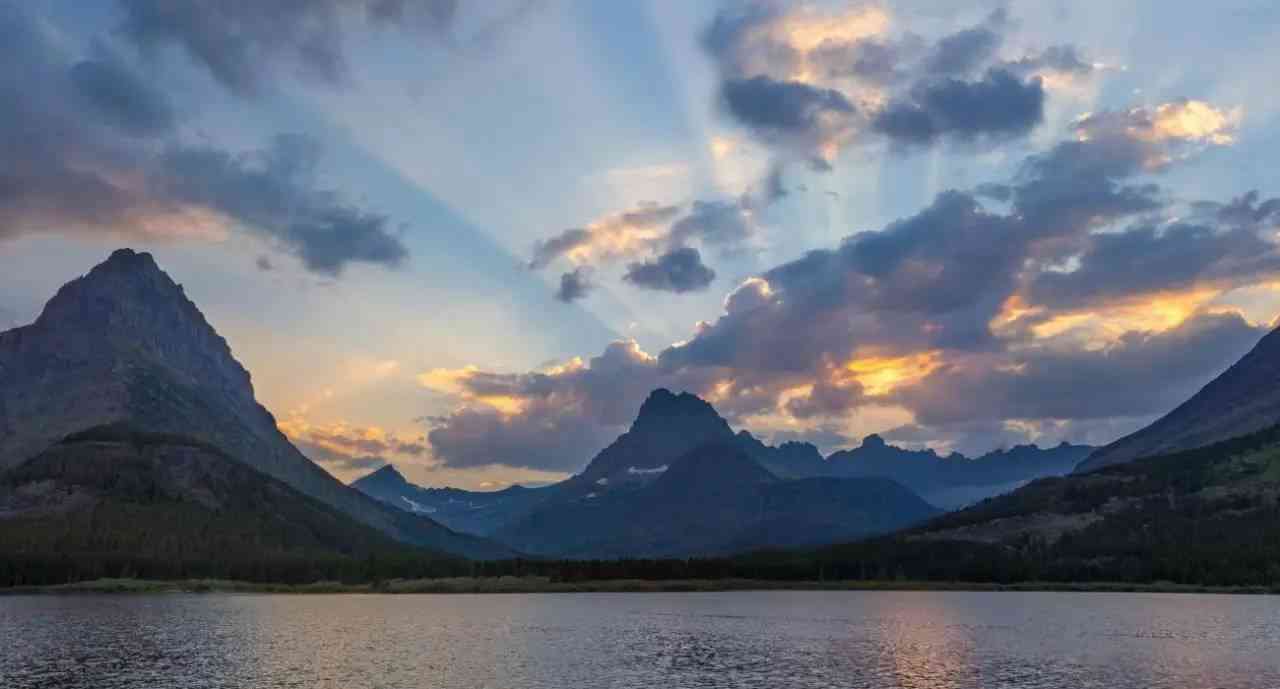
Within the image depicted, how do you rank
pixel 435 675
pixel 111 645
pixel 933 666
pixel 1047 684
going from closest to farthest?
pixel 1047 684 < pixel 435 675 < pixel 933 666 < pixel 111 645

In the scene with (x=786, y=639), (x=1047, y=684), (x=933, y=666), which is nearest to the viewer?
(x=1047, y=684)

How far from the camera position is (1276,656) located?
14575 centimetres

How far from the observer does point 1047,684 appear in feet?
388

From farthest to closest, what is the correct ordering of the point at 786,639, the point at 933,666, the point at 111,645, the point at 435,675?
the point at 786,639 < the point at 111,645 < the point at 933,666 < the point at 435,675

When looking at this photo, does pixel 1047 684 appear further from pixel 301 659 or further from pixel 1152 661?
pixel 301 659

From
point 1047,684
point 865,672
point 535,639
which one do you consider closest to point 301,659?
point 535,639

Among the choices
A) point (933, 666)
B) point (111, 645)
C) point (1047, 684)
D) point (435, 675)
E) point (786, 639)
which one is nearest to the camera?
point (1047, 684)

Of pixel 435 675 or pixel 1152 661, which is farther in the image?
pixel 1152 661

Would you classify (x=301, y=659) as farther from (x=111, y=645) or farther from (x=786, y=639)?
(x=786, y=639)

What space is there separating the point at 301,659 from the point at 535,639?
4809 centimetres

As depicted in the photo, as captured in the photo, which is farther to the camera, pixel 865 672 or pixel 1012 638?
pixel 1012 638

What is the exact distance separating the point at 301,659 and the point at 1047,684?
A: 96179 millimetres

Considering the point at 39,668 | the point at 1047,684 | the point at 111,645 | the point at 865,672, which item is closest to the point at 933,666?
the point at 865,672

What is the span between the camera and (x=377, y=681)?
123 m
